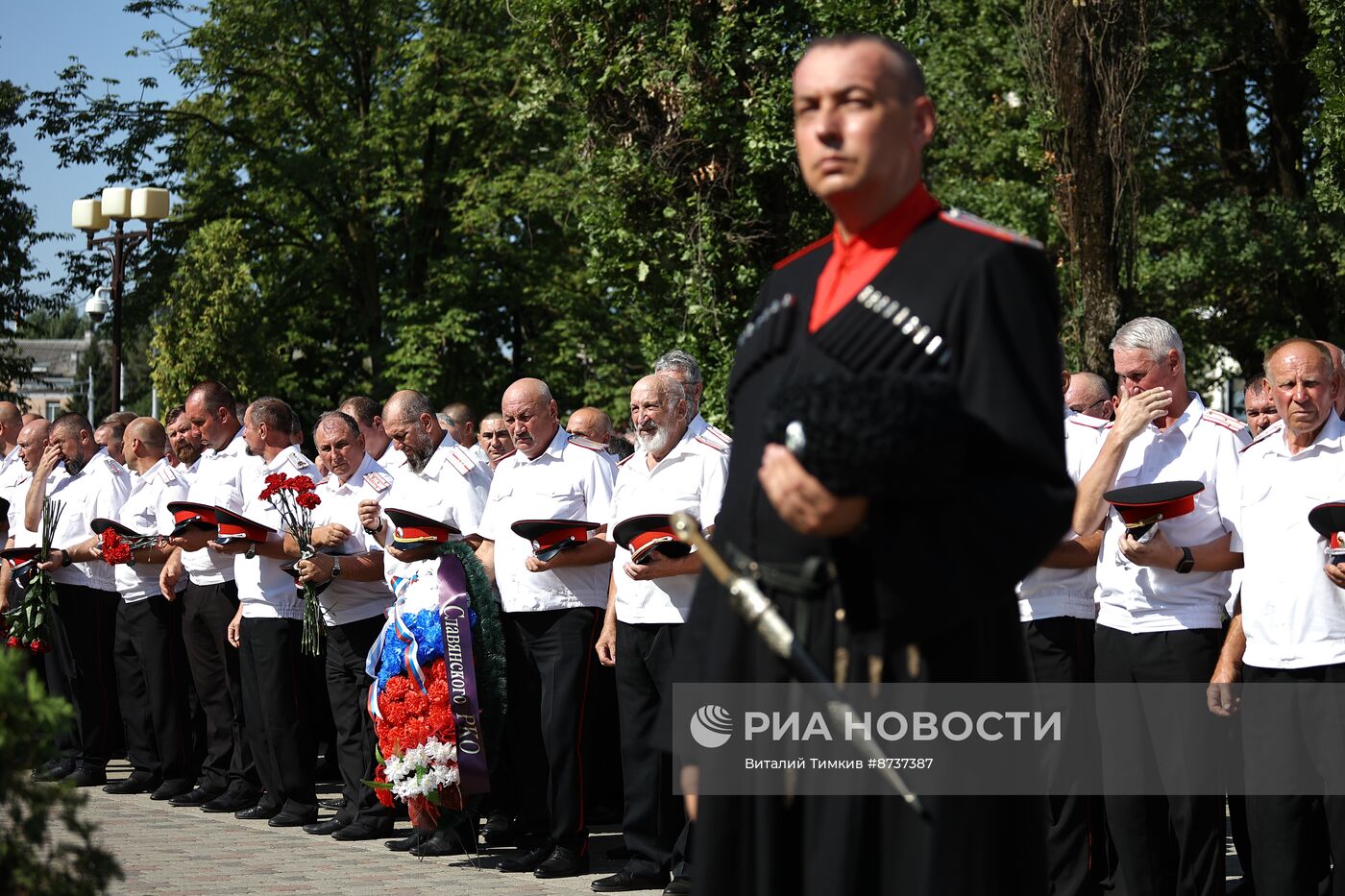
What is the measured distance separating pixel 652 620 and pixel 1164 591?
2467mm

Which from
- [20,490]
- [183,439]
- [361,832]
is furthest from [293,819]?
[20,490]

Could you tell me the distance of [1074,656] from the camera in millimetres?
7320

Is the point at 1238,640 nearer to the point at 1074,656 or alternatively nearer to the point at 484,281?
the point at 1074,656

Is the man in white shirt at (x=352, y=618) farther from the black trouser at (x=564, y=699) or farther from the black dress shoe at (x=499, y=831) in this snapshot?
the black trouser at (x=564, y=699)

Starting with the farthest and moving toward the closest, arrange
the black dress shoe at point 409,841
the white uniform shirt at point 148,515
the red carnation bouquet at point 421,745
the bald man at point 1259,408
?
1. the white uniform shirt at point 148,515
2. the bald man at point 1259,408
3. the black dress shoe at point 409,841
4. the red carnation bouquet at point 421,745

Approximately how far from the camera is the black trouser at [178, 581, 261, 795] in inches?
402

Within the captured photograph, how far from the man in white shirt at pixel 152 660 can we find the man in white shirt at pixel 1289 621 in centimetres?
728

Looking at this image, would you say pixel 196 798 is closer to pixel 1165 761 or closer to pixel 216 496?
pixel 216 496

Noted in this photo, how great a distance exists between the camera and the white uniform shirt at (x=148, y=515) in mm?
10977

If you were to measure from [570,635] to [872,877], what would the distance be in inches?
228

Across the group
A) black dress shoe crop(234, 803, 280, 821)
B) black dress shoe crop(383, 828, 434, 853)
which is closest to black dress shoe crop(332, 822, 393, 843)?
black dress shoe crop(383, 828, 434, 853)

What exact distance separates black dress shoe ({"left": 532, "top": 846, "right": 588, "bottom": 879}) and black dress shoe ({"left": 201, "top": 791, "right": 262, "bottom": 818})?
280 centimetres

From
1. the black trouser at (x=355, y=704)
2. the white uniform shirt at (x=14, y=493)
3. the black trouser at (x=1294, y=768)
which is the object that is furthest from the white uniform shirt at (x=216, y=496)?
the black trouser at (x=1294, y=768)

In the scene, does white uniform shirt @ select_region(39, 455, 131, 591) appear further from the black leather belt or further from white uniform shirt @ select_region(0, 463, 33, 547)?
the black leather belt
